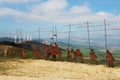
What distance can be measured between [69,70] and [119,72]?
3973mm

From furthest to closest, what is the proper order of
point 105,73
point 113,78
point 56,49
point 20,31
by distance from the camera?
point 20,31 < point 56,49 < point 105,73 < point 113,78

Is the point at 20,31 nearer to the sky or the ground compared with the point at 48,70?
nearer to the sky

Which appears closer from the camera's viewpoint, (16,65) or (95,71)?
(95,71)

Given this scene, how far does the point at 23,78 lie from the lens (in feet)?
68.4

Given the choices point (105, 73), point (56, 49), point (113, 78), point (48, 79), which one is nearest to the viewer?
point (48, 79)

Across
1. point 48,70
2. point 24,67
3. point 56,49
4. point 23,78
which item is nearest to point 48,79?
point 23,78

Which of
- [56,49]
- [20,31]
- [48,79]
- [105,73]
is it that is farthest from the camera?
[20,31]

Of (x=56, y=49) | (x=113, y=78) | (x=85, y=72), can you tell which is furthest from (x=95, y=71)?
(x=56, y=49)

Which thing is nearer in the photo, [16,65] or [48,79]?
[48,79]

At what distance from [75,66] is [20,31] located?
37.2 m

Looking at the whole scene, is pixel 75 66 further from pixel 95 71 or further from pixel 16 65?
pixel 16 65

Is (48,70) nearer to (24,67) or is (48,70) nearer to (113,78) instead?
(24,67)

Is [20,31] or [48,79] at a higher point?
[20,31]

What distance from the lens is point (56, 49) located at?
34.2 metres
